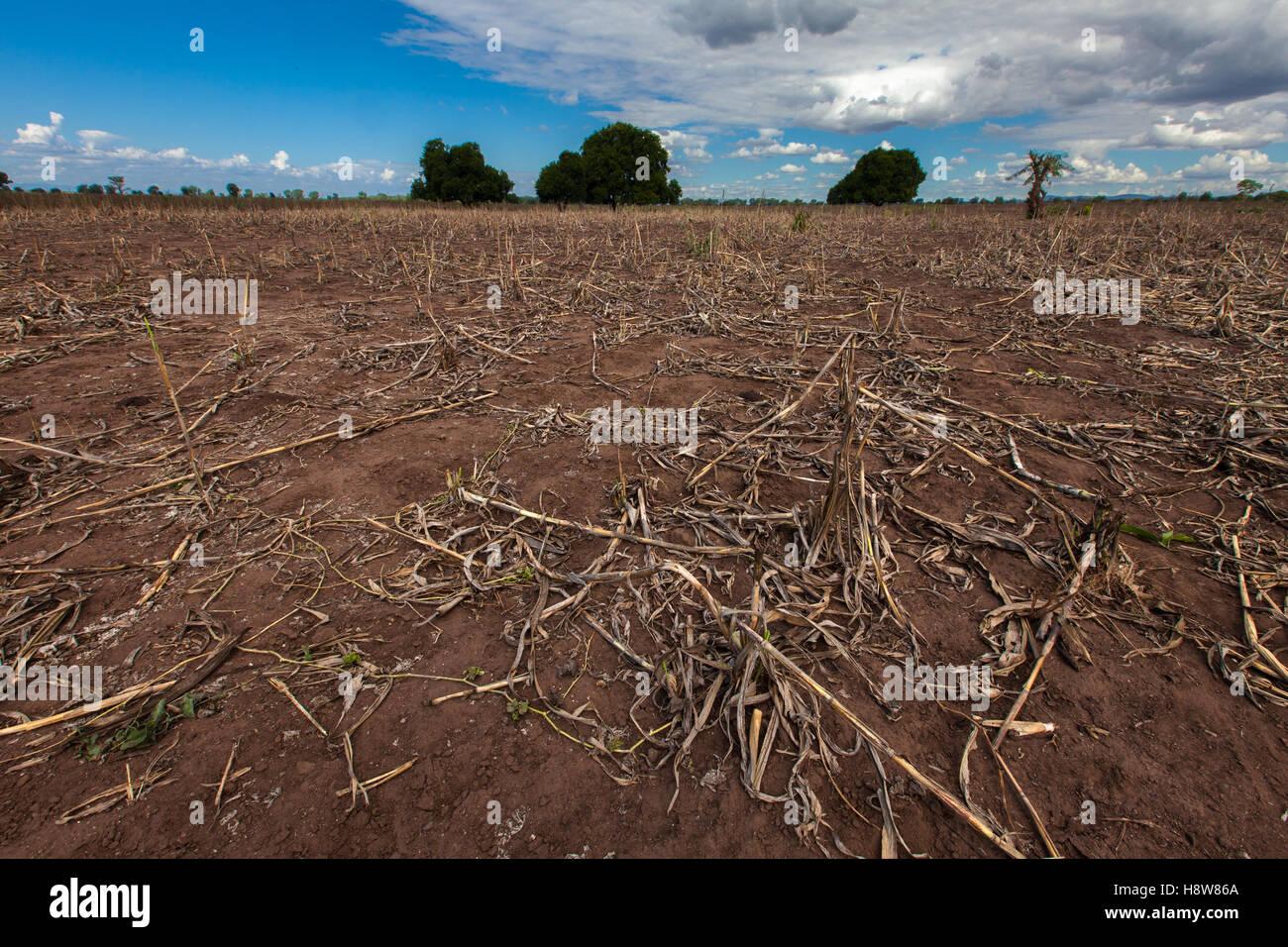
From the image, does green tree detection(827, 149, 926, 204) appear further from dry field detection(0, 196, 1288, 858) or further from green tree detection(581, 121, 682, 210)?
dry field detection(0, 196, 1288, 858)

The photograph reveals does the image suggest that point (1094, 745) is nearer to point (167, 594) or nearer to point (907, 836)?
point (907, 836)

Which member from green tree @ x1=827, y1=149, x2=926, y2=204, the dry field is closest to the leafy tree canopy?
green tree @ x1=827, y1=149, x2=926, y2=204

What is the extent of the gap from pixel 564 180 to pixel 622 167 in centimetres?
579

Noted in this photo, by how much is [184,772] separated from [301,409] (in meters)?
3.35

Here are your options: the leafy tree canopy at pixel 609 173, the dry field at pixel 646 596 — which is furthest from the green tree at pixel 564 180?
the dry field at pixel 646 596

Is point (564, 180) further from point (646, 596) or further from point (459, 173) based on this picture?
point (646, 596)

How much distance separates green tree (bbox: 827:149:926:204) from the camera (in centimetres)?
5666

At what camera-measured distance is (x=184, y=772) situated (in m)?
2.01

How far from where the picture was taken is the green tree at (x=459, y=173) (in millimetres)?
51125

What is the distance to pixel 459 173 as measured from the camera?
51.8 m

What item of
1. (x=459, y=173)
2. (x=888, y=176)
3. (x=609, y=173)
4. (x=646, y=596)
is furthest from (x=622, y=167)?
(x=646, y=596)

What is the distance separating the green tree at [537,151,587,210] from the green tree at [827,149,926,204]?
2990cm

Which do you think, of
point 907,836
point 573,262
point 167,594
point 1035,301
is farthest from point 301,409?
point 1035,301
